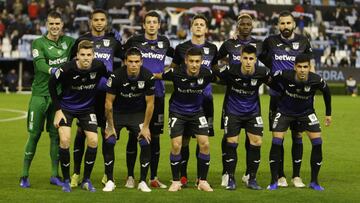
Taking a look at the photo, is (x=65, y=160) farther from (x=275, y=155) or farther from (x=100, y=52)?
(x=275, y=155)

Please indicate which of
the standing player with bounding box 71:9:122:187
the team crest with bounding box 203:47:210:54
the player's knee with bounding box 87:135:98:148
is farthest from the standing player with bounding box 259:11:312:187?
the player's knee with bounding box 87:135:98:148

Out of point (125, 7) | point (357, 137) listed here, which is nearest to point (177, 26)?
point (125, 7)

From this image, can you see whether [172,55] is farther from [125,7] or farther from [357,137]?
[125,7]

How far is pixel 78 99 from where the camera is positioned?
13.0 metres

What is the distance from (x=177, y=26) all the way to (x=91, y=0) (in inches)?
190

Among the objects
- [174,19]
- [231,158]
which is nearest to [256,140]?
[231,158]

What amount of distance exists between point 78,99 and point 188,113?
1.69 metres

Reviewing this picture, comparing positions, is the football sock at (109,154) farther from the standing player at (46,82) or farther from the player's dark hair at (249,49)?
the player's dark hair at (249,49)

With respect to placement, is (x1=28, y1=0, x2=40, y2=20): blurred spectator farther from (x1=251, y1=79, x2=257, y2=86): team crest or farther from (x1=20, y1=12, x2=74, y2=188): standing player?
(x1=251, y1=79, x2=257, y2=86): team crest

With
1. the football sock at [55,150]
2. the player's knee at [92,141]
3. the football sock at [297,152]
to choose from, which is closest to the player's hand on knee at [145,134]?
the player's knee at [92,141]

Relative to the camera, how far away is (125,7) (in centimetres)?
4584

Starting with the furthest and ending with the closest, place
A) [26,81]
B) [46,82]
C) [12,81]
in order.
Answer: [26,81] → [12,81] → [46,82]

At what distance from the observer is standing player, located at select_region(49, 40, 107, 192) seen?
12.7m

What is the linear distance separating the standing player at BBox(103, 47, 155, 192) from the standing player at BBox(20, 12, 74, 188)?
1.04 m
